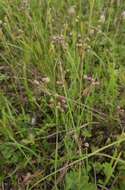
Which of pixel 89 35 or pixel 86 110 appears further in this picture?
pixel 89 35

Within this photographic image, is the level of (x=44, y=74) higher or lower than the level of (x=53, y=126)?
higher

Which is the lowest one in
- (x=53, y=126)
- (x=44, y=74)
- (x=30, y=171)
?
(x=30, y=171)

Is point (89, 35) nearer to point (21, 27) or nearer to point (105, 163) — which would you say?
point (21, 27)

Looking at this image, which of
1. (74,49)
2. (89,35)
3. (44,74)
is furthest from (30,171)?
(89,35)

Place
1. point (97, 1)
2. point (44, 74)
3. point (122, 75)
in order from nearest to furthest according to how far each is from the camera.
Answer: point (122, 75) → point (44, 74) → point (97, 1)

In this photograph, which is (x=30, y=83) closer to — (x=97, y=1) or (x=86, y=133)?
(x=86, y=133)

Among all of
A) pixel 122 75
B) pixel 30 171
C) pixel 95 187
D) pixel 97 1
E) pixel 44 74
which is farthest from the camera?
pixel 97 1
